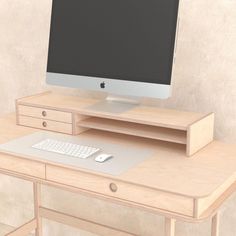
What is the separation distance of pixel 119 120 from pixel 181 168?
0.48 m

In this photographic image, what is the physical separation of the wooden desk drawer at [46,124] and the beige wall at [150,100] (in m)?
0.43

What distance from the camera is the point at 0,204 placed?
122 inches

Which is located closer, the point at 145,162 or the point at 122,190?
the point at 122,190

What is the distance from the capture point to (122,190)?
168cm

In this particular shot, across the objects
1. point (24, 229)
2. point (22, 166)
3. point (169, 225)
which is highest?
point (22, 166)

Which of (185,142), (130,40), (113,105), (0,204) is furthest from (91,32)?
(0,204)

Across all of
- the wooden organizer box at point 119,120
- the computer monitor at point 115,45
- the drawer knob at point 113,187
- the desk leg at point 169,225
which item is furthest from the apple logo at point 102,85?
the desk leg at point 169,225

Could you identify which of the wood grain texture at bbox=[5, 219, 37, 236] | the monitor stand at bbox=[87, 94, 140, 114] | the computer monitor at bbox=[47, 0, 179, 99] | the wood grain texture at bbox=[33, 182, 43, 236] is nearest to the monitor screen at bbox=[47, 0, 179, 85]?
the computer monitor at bbox=[47, 0, 179, 99]

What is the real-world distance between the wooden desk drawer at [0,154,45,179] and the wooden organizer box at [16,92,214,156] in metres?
0.31

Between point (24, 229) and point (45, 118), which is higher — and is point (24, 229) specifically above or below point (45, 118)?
below

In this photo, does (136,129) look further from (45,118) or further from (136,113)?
(45,118)

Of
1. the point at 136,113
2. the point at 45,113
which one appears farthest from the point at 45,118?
the point at 136,113

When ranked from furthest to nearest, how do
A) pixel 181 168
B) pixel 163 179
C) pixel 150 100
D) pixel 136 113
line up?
1. pixel 150 100
2. pixel 136 113
3. pixel 181 168
4. pixel 163 179

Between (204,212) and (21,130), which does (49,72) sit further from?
(204,212)
